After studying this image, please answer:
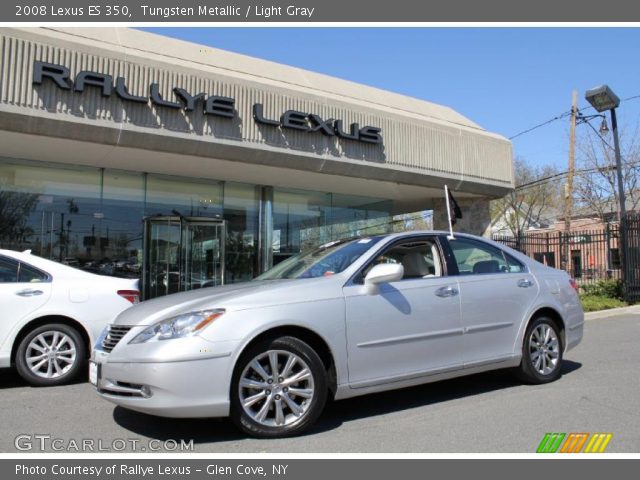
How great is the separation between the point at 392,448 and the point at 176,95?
7.75 metres

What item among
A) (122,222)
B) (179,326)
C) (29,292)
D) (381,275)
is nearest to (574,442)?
(381,275)

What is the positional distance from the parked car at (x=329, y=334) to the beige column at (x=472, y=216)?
9.56 m

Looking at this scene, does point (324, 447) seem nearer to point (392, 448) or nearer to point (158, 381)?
point (392, 448)

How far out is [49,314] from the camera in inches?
243

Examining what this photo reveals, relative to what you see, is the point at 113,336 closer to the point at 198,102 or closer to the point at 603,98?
the point at 198,102

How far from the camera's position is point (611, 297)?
14383 millimetres

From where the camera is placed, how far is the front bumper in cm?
382

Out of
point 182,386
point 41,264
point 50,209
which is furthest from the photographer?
point 50,209

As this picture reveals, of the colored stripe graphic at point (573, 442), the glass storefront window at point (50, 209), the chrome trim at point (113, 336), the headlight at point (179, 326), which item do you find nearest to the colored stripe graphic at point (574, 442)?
the colored stripe graphic at point (573, 442)

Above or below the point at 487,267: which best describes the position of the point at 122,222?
above

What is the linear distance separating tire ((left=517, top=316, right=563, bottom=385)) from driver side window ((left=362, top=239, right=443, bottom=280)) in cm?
128

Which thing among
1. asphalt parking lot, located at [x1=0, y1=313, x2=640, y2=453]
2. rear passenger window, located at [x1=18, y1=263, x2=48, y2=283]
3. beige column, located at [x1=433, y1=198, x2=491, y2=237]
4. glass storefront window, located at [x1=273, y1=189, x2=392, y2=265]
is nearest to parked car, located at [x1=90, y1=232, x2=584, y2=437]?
asphalt parking lot, located at [x1=0, y1=313, x2=640, y2=453]

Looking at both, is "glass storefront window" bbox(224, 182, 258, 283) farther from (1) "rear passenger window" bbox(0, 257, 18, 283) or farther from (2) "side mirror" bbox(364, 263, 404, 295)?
(2) "side mirror" bbox(364, 263, 404, 295)

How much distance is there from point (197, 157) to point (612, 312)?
9.76 metres
